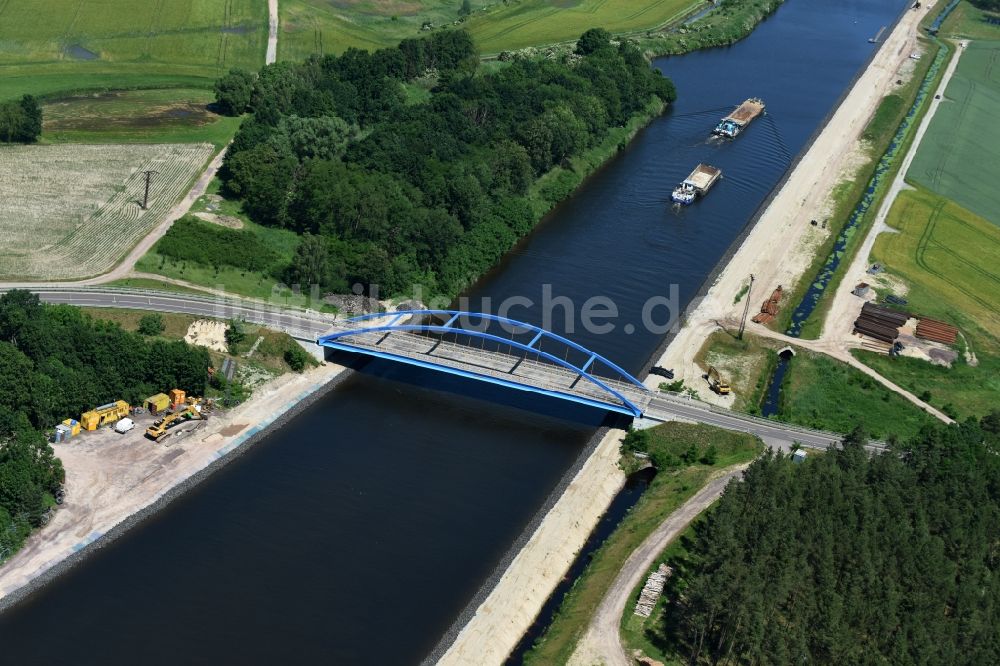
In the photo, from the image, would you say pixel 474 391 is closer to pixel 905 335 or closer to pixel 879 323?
pixel 879 323

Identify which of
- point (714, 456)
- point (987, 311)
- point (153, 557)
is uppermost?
point (987, 311)

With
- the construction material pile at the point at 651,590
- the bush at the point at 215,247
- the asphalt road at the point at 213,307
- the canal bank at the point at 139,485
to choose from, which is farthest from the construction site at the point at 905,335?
the bush at the point at 215,247

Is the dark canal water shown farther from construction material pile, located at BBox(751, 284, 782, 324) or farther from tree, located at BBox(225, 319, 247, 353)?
construction material pile, located at BBox(751, 284, 782, 324)

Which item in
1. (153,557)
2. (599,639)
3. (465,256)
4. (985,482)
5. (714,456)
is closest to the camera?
(599,639)

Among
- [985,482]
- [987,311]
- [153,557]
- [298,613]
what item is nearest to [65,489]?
[153,557]

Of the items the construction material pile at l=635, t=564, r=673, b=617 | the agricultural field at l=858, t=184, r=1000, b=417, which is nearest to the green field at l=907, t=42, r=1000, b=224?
the agricultural field at l=858, t=184, r=1000, b=417

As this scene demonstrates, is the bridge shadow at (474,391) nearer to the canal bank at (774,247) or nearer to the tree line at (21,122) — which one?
the canal bank at (774,247)

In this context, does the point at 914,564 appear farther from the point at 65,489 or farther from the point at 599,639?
the point at 65,489
